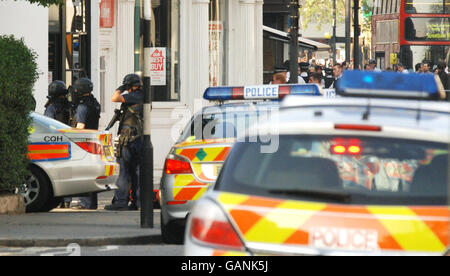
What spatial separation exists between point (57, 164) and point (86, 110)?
5.31ft

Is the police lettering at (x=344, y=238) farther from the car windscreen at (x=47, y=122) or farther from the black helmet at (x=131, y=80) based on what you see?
the black helmet at (x=131, y=80)

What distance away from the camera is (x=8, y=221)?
13.7 meters

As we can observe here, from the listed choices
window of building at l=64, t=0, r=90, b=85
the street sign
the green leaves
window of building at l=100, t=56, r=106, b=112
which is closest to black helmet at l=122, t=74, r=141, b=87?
the green leaves

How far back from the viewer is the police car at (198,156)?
11.4 metres

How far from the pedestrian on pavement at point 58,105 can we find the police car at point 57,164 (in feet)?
5.90

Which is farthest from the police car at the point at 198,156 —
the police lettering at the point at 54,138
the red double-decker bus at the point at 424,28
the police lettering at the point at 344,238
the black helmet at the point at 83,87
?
the red double-decker bus at the point at 424,28

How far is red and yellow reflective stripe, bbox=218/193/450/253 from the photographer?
5.39m

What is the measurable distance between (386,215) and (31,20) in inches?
740

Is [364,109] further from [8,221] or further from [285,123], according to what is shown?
[8,221]

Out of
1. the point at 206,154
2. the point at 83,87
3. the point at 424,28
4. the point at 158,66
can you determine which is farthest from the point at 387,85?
the point at 424,28

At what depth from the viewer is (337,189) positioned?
5578mm

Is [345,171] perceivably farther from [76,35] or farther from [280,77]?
[76,35]

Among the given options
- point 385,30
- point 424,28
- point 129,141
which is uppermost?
point 385,30
